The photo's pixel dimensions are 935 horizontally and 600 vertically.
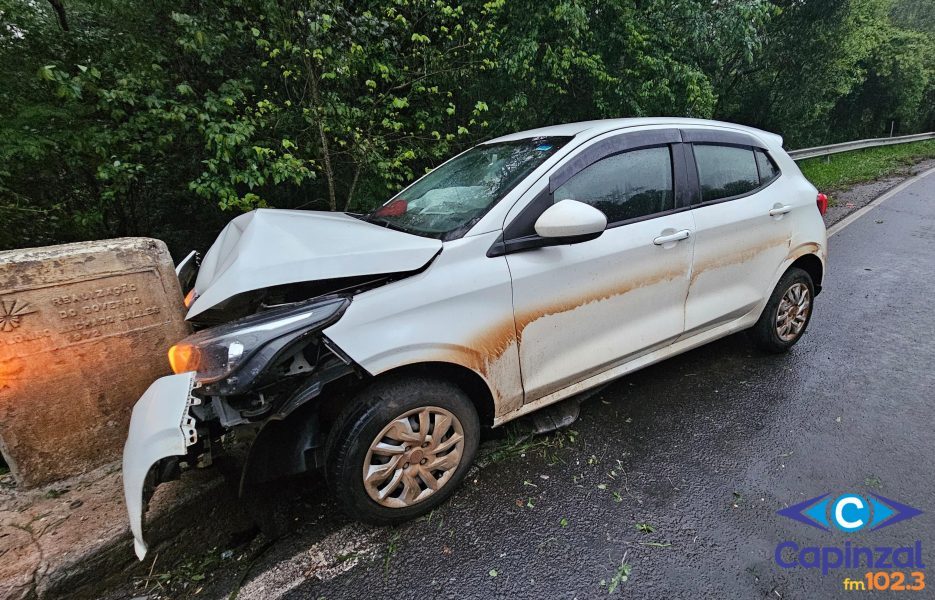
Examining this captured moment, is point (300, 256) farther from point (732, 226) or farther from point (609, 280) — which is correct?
point (732, 226)

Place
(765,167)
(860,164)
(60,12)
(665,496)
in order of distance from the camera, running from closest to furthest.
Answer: (665,496) → (765,167) → (60,12) → (860,164)

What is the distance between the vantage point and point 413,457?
2168 millimetres

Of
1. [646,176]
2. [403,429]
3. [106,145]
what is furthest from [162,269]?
[646,176]

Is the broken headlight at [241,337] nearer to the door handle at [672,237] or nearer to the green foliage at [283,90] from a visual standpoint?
the door handle at [672,237]

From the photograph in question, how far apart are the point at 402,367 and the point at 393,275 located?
0.42 m

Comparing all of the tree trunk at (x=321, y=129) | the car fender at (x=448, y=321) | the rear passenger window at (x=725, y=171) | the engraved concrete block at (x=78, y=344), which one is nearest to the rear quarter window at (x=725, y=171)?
the rear passenger window at (x=725, y=171)

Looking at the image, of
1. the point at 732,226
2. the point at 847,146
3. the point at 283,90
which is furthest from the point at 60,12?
the point at 847,146

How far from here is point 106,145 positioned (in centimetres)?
408

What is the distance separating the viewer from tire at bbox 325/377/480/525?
2012mm

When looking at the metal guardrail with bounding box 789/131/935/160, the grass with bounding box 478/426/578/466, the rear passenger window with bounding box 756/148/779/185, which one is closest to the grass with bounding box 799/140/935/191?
the metal guardrail with bounding box 789/131/935/160

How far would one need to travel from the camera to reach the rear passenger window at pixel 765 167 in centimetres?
338

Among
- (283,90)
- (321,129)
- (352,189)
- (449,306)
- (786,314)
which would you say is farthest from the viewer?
(352,189)

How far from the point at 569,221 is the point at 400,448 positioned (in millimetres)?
1295

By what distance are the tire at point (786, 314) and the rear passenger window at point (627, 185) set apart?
1.36 meters
